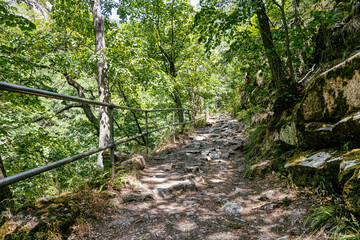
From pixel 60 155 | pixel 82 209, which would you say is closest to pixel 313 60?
pixel 82 209

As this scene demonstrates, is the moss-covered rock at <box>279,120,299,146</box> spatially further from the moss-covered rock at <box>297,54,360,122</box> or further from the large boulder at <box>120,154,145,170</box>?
the large boulder at <box>120,154,145,170</box>

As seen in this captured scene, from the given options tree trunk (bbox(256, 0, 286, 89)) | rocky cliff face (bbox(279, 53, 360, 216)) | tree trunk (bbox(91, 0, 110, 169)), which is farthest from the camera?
tree trunk (bbox(91, 0, 110, 169))

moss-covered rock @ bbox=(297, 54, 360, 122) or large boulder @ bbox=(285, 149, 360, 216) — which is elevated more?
moss-covered rock @ bbox=(297, 54, 360, 122)

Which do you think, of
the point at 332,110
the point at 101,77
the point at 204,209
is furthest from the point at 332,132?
the point at 101,77

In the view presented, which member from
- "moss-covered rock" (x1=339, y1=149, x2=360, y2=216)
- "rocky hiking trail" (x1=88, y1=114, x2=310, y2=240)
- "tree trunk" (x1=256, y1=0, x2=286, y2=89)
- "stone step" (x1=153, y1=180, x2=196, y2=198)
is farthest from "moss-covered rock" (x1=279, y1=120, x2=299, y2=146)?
"stone step" (x1=153, y1=180, x2=196, y2=198)

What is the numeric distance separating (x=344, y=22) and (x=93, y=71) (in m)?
8.60

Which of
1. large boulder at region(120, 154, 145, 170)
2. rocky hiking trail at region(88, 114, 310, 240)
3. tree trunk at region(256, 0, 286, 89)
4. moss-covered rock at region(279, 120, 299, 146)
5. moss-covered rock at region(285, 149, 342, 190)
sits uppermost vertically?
tree trunk at region(256, 0, 286, 89)

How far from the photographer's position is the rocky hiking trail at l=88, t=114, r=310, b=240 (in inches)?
75.5

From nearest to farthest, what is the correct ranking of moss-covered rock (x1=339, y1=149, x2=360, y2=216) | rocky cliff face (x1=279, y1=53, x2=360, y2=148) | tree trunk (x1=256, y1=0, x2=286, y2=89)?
1. moss-covered rock (x1=339, y1=149, x2=360, y2=216)
2. rocky cliff face (x1=279, y1=53, x2=360, y2=148)
3. tree trunk (x1=256, y1=0, x2=286, y2=89)

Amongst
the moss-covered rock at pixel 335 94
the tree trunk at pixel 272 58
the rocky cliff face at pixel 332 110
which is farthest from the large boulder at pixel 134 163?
the tree trunk at pixel 272 58

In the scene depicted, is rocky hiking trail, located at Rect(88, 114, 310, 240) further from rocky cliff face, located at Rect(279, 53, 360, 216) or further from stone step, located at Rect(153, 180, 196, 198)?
rocky cliff face, located at Rect(279, 53, 360, 216)

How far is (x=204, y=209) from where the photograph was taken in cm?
251

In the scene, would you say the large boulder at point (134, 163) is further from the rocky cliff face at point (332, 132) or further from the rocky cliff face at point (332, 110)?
the rocky cliff face at point (332, 110)

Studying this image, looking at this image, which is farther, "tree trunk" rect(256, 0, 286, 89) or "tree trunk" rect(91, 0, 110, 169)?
"tree trunk" rect(91, 0, 110, 169)
